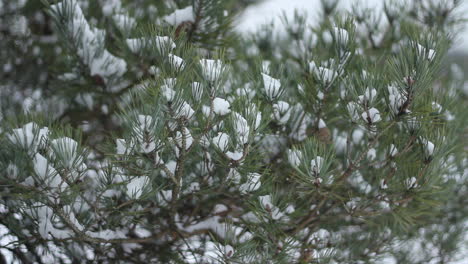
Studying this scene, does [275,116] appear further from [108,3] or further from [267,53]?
[108,3]

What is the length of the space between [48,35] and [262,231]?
717 millimetres

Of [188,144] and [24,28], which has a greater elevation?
[24,28]

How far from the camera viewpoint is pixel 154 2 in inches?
41.6

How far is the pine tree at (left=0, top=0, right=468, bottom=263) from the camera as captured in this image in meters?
0.57

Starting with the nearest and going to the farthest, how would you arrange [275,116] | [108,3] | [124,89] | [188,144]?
[188,144], [275,116], [124,89], [108,3]

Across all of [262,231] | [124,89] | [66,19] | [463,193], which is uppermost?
[66,19]

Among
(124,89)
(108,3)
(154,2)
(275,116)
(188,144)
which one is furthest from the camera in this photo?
(154,2)

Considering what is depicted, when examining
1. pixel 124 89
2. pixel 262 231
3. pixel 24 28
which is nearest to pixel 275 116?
pixel 262 231

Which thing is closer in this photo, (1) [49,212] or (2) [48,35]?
(1) [49,212]

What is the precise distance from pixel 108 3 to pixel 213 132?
476 mm

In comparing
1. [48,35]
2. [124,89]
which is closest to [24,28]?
[48,35]

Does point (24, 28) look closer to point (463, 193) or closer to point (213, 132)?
point (213, 132)

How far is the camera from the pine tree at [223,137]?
573mm

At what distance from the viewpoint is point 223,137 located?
581mm
